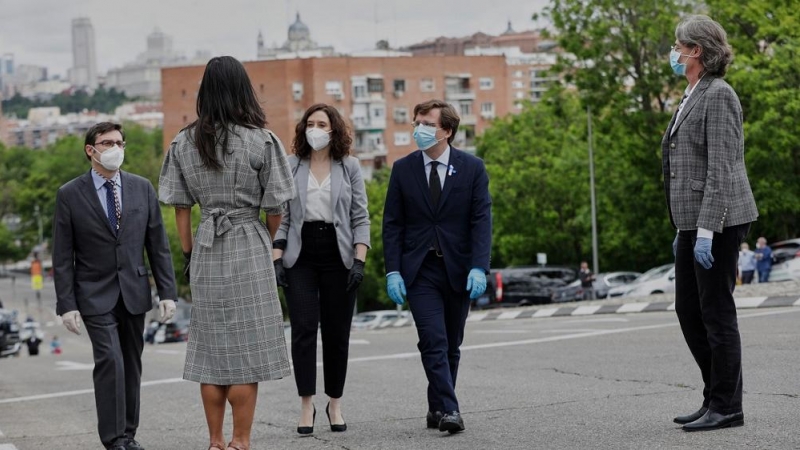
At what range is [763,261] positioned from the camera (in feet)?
124

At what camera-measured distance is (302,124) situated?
8.80 metres

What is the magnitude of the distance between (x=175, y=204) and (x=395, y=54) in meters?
129

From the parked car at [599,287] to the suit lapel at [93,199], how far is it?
140ft

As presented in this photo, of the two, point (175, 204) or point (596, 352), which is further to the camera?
point (596, 352)

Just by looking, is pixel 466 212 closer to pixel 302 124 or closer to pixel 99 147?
pixel 302 124

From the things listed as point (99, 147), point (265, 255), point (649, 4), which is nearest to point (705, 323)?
point (265, 255)

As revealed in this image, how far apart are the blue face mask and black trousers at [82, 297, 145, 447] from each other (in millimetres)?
1998

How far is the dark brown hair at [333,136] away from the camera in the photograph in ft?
28.7

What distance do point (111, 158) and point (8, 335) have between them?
40019 millimetres

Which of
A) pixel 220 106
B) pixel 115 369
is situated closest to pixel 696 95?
pixel 220 106

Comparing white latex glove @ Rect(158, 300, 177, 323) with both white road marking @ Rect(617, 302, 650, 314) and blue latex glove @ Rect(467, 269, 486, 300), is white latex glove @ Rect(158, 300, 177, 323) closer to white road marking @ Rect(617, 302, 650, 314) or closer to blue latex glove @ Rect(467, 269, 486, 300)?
blue latex glove @ Rect(467, 269, 486, 300)

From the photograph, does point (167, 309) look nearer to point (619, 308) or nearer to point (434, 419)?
point (434, 419)

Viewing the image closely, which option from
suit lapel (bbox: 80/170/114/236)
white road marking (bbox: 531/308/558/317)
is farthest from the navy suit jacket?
white road marking (bbox: 531/308/558/317)

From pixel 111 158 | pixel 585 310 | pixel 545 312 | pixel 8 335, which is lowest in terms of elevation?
pixel 8 335
